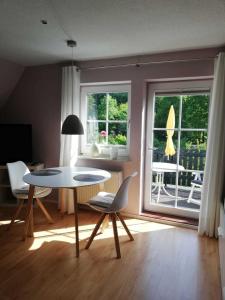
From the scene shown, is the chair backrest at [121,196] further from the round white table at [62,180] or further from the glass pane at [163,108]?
the glass pane at [163,108]

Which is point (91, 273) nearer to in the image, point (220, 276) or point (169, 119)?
point (220, 276)

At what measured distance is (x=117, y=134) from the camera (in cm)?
364

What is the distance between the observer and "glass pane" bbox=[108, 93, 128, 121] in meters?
3.57

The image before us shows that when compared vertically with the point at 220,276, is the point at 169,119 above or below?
above

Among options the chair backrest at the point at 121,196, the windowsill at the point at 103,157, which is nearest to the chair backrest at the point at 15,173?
the windowsill at the point at 103,157

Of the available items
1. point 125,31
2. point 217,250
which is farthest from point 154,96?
point 217,250

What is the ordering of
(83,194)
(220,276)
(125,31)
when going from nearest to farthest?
1. (220,276)
2. (125,31)
3. (83,194)

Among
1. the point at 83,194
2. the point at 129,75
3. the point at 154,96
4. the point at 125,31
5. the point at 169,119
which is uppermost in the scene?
the point at 125,31

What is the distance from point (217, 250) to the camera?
2648 millimetres

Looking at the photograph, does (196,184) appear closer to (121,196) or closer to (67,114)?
(121,196)

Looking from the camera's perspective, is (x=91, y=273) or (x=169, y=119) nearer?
(x=91, y=273)

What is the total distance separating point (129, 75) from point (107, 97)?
0.50 m

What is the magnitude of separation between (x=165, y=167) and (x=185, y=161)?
0.98 feet

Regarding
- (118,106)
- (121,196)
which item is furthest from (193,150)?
(121,196)
